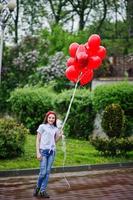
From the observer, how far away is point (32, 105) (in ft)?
73.7

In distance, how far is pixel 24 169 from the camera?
46.0 feet

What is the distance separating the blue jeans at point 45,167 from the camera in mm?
10898

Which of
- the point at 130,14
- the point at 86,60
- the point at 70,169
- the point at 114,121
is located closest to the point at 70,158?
the point at 70,169

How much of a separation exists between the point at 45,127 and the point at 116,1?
97.5ft

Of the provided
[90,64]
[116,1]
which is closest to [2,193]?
[90,64]

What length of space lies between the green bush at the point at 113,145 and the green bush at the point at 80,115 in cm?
469

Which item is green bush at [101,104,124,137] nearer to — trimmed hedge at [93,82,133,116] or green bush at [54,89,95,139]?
trimmed hedge at [93,82,133,116]

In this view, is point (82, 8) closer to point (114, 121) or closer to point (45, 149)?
point (114, 121)

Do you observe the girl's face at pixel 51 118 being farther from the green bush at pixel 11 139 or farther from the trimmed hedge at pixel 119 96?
the trimmed hedge at pixel 119 96

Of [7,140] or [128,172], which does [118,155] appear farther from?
[7,140]

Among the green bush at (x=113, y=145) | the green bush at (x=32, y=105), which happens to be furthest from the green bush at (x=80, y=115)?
the green bush at (x=113, y=145)

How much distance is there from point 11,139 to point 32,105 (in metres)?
7.61

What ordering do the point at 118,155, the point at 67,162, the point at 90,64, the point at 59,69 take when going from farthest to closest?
the point at 59,69 < the point at 118,155 < the point at 67,162 < the point at 90,64

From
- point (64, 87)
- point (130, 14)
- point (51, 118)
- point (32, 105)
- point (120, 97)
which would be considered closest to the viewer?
point (51, 118)
